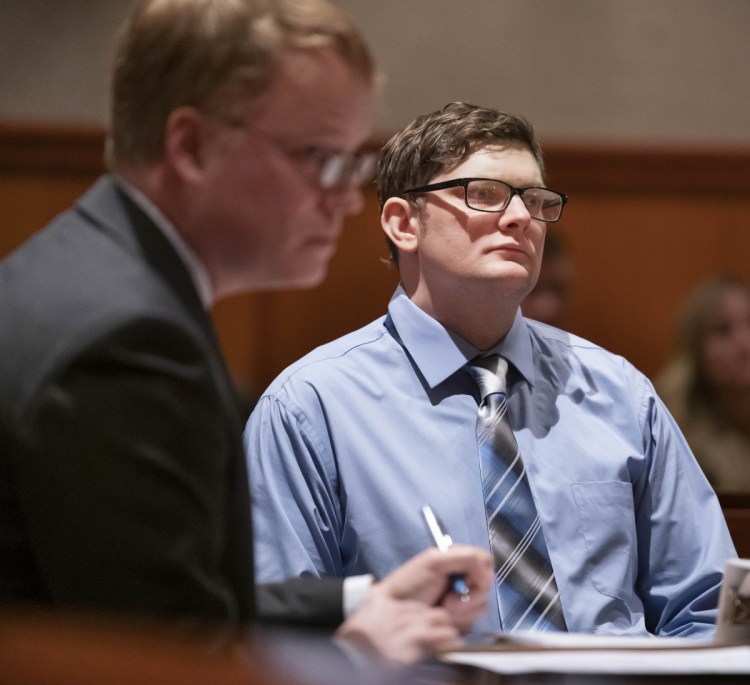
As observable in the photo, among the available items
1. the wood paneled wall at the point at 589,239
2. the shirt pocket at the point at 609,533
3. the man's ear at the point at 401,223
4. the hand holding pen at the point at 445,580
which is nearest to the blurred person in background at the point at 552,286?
the wood paneled wall at the point at 589,239

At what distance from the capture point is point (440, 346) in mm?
1925

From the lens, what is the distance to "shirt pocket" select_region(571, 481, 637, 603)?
1.77m

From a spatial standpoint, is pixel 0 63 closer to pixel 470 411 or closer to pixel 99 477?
pixel 470 411

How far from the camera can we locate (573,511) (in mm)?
1804

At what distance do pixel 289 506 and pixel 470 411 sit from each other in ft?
1.20

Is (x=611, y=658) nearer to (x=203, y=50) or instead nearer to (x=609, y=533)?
(x=203, y=50)

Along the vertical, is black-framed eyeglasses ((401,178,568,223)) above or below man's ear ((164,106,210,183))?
below

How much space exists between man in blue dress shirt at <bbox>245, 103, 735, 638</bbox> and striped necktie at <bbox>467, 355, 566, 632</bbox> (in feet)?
0.07

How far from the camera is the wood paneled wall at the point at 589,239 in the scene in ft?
13.1

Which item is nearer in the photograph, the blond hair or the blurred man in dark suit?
the blurred man in dark suit

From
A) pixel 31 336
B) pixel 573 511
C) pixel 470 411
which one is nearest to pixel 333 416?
pixel 470 411

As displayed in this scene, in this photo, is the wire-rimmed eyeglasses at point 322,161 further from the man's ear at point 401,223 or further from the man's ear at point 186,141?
the man's ear at point 401,223

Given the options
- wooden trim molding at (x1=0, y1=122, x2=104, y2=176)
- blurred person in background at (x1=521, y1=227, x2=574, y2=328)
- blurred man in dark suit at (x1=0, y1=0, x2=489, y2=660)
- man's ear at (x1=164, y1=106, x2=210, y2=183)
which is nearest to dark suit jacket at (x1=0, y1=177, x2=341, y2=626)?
blurred man in dark suit at (x1=0, y1=0, x2=489, y2=660)

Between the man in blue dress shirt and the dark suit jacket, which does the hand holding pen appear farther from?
the man in blue dress shirt
